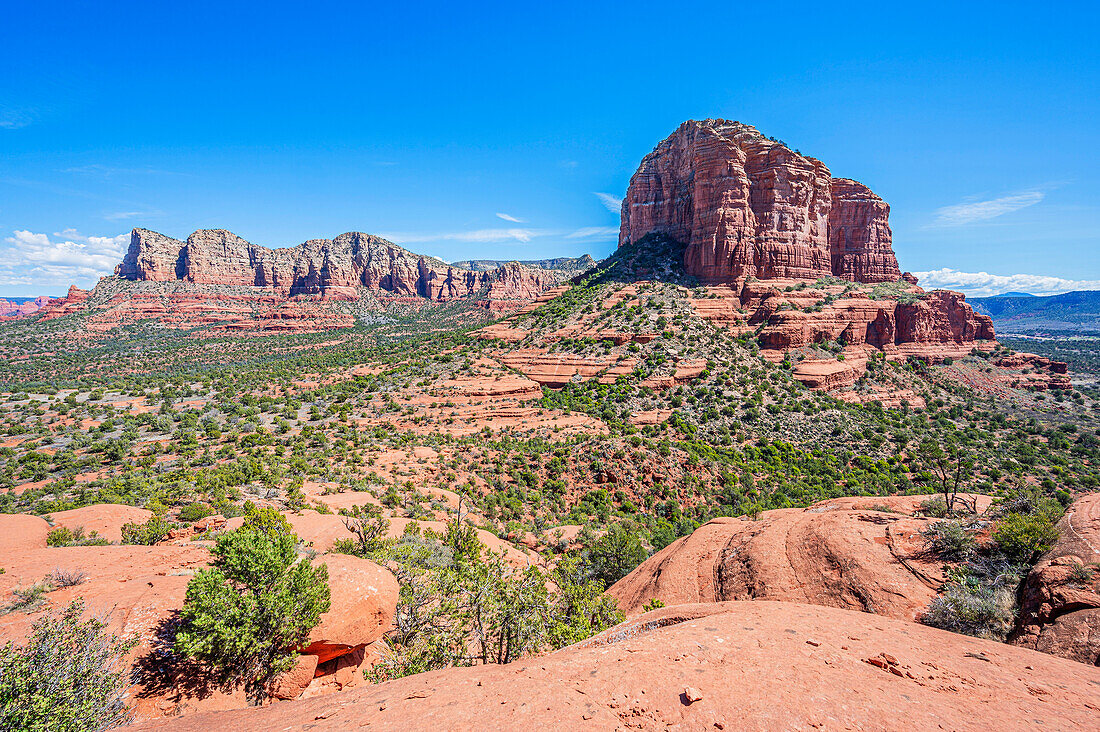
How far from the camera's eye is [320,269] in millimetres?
156625

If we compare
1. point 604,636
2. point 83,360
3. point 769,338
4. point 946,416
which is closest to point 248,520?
point 604,636

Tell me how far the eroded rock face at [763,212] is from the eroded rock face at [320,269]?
110937mm

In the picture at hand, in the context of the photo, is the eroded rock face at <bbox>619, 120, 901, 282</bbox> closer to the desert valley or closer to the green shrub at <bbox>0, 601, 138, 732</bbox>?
the desert valley

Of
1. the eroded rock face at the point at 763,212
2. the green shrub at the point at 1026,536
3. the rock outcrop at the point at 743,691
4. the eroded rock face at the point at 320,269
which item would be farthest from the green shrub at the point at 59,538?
the eroded rock face at the point at 320,269

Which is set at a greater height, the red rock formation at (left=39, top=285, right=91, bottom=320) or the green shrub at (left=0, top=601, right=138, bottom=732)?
the red rock formation at (left=39, top=285, right=91, bottom=320)

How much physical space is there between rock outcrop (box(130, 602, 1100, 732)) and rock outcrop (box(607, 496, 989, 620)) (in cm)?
236

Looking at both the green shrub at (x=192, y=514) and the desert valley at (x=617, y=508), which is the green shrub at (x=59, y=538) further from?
the green shrub at (x=192, y=514)

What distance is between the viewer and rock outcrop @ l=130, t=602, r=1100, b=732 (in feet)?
18.9

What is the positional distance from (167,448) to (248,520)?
26.6m

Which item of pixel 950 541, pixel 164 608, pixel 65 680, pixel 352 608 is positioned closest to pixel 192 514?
pixel 164 608

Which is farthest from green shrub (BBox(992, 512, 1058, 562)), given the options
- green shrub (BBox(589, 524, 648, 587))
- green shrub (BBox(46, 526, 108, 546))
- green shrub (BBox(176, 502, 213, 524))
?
green shrub (BBox(176, 502, 213, 524))

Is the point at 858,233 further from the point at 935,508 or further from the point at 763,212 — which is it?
the point at 935,508

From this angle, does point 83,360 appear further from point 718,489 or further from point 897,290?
point 897,290

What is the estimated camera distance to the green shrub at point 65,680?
5328 mm
